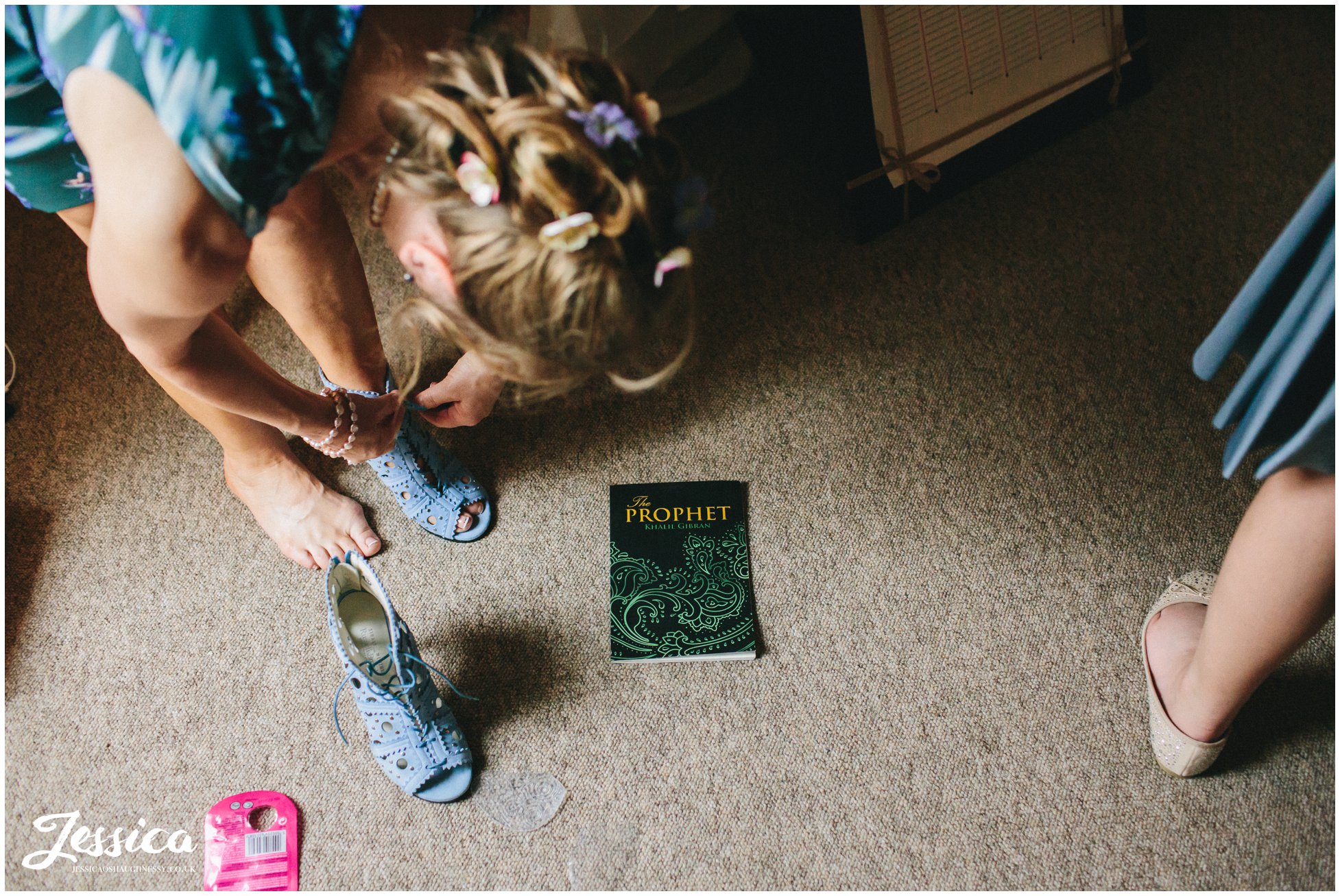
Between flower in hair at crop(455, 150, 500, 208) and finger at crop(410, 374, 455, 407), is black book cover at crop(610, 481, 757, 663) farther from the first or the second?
flower in hair at crop(455, 150, 500, 208)

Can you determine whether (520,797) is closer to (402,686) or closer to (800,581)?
(402,686)

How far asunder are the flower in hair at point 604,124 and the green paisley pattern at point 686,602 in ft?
2.10

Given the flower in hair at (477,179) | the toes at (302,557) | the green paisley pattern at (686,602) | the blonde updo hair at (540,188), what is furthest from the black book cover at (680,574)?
the flower in hair at (477,179)

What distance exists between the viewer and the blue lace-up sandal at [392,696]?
3.35 feet

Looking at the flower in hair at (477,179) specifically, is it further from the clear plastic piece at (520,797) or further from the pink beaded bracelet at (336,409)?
the clear plastic piece at (520,797)

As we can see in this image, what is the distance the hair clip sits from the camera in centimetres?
72

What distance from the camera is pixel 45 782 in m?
1.10

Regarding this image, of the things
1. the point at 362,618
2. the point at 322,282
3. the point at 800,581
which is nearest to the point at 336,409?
the point at 322,282

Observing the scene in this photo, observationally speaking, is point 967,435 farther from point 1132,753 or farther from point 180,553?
point 180,553

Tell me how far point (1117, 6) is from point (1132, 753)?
1106 mm

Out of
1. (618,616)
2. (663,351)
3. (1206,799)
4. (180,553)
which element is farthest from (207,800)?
(1206,799)

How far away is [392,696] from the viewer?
1027 mm

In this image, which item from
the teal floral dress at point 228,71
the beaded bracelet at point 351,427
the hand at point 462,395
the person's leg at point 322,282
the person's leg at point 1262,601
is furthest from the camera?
the hand at point 462,395

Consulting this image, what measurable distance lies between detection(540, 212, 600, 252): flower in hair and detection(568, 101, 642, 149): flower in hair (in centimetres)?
6
